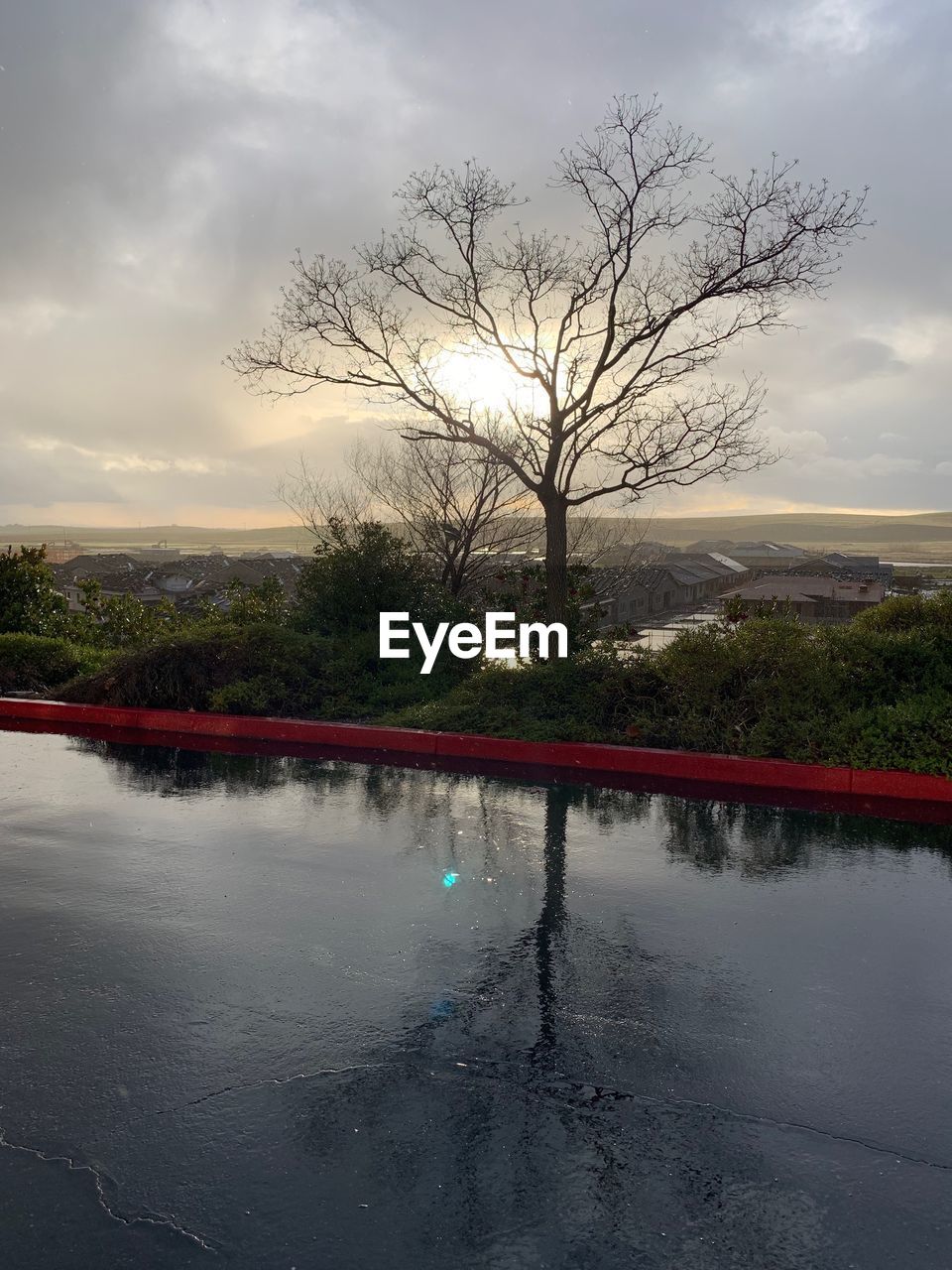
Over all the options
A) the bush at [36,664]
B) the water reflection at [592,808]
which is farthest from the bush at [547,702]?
the bush at [36,664]

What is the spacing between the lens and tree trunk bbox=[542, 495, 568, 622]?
13.1 metres

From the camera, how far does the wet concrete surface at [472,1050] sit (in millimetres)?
3117

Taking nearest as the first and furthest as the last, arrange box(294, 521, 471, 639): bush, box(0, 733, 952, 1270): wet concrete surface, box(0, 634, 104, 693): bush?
Answer: 1. box(0, 733, 952, 1270): wet concrete surface
2. box(294, 521, 471, 639): bush
3. box(0, 634, 104, 693): bush

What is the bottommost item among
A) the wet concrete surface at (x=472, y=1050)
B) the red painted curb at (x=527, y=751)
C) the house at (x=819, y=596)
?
the wet concrete surface at (x=472, y=1050)

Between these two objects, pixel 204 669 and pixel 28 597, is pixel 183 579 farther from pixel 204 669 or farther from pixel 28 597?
pixel 204 669

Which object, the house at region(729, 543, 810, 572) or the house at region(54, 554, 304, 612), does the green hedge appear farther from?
the house at region(729, 543, 810, 572)

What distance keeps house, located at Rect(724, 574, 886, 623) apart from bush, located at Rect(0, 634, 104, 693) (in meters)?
8.89

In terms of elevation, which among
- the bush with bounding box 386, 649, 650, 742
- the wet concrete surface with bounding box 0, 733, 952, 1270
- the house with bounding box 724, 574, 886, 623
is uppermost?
the house with bounding box 724, 574, 886, 623

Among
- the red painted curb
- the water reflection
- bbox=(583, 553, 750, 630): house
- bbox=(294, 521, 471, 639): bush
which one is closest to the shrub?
the red painted curb

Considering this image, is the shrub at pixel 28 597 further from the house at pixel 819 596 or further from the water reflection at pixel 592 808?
the house at pixel 819 596

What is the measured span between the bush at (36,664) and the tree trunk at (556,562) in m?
6.31

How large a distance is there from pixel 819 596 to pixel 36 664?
1059 cm

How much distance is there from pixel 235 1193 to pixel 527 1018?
1.54 m

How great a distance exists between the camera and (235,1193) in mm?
3217
